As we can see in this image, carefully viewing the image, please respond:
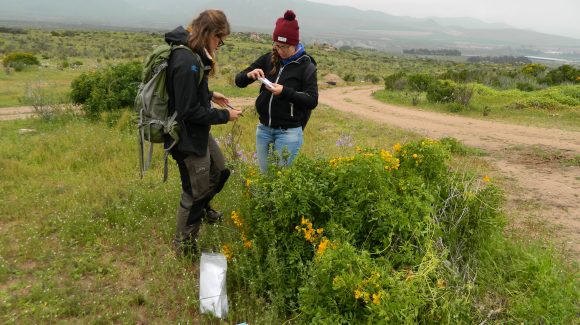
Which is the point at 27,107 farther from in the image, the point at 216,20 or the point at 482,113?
the point at 482,113

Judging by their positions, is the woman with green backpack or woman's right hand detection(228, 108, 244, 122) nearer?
the woman with green backpack

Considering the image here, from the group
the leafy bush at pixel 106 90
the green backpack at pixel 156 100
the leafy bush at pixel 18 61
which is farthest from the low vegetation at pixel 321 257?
the leafy bush at pixel 18 61

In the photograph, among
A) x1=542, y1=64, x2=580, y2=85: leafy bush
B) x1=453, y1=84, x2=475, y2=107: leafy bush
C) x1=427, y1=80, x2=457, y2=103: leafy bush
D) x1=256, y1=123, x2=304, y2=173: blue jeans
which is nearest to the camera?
x1=256, y1=123, x2=304, y2=173: blue jeans

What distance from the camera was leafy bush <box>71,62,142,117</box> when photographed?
31.5 feet

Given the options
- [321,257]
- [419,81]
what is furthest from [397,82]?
[321,257]

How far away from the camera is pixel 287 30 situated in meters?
3.55

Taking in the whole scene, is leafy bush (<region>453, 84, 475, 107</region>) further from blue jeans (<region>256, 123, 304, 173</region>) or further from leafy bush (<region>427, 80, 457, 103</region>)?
blue jeans (<region>256, 123, 304, 173</region>)

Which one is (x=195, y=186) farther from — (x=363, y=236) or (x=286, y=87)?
(x=363, y=236)

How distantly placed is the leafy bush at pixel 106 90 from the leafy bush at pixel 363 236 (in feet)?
24.1

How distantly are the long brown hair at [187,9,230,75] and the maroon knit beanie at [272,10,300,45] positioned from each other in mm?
504

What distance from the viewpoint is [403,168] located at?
3.56 meters

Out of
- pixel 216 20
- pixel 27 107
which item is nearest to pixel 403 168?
pixel 216 20

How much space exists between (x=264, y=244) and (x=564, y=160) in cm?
691

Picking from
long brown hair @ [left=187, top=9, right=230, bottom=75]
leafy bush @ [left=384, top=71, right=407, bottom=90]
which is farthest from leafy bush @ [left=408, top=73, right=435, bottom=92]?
long brown hair @ [left=187, top=9, right=230, bottom=75]
